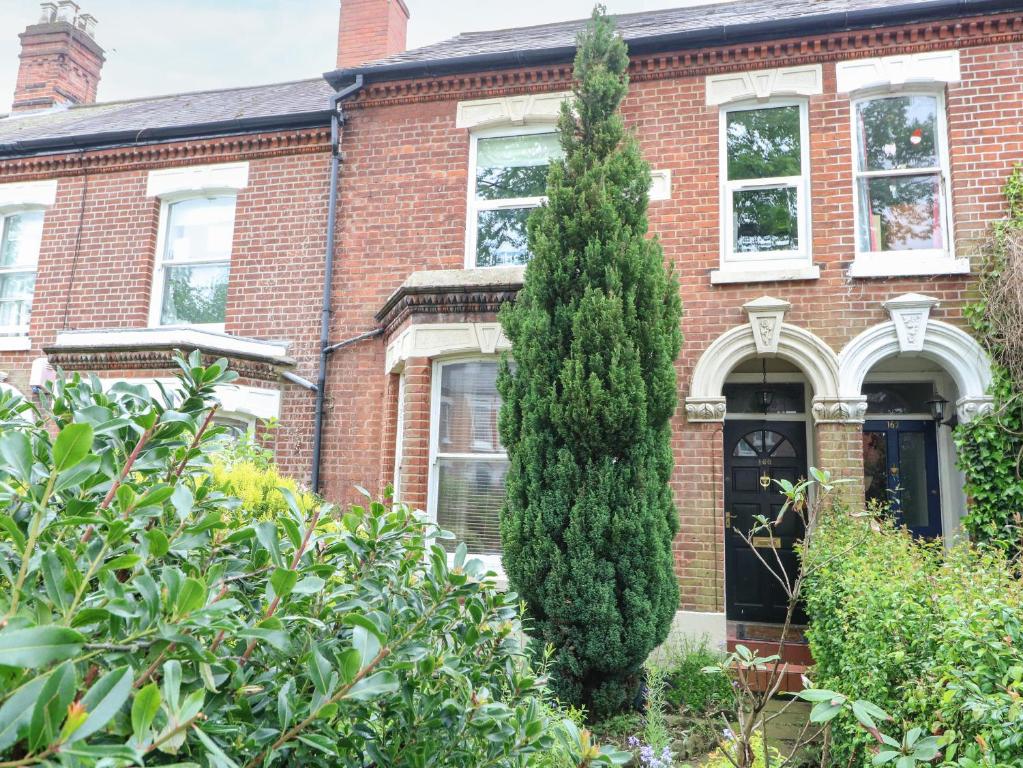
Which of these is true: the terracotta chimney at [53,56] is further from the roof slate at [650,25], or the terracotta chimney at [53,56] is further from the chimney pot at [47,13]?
the roof slate at [650,25]

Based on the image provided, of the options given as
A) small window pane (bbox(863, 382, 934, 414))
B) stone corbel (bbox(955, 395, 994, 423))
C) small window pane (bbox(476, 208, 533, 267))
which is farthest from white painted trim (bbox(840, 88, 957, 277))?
small window pane (bbox(476, 208, 533, 267))

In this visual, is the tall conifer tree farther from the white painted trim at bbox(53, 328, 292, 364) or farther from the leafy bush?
the white painted trim at bbox(53, 328, 292, 364)

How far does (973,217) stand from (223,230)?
8.92m

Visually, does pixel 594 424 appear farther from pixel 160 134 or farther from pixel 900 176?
pixel 160 134

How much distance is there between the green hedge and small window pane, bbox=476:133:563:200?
17.5 ft

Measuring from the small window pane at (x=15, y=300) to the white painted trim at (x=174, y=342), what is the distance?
213 centimetres

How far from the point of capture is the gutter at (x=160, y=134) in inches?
335

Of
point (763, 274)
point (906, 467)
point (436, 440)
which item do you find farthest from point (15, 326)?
point (906, 467)

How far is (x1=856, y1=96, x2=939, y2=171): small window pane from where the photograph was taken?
22.8 ft

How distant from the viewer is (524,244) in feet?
25.6

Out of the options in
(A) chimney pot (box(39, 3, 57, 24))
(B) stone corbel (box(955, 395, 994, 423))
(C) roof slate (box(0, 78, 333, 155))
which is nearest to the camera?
(B) stone corbel (box(955, 395, 994, 423))

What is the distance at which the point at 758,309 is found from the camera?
6.78m

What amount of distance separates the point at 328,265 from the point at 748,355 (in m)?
5.07

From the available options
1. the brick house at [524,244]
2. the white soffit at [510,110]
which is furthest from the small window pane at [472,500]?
the white soffit at [510,110]
